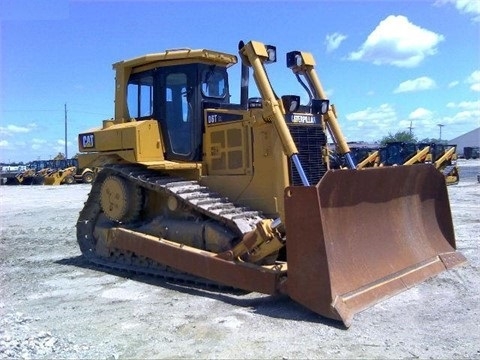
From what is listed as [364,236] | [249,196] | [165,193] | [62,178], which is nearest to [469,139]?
[62,178]

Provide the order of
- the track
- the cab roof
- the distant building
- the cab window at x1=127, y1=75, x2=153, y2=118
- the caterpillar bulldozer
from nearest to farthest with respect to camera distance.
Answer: the caterpillar bulldozer < the track < the cab roof < the cab window at x1=127, y1=75, x2=153, y2=118 < the distant building

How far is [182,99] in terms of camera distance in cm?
766

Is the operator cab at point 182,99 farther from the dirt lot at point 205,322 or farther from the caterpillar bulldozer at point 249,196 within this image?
the dirt lot at point 205,322

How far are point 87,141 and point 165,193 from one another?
2281mm

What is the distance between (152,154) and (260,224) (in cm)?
269

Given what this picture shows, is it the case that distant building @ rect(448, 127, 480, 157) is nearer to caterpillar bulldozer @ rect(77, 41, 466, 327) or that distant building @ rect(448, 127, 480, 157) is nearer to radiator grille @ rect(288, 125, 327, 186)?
caterpillar bulldozer @ rect(77, 41, 466, 327)

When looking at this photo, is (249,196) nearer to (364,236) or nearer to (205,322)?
(364,236)

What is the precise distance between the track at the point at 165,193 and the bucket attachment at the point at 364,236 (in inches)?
41.2

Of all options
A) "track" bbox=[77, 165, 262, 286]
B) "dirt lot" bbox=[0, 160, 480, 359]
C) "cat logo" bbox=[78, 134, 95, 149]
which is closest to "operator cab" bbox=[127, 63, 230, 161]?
"track" bbox=[77, 165, 262, 286]

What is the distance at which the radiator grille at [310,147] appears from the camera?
682cm

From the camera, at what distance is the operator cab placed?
7.56m

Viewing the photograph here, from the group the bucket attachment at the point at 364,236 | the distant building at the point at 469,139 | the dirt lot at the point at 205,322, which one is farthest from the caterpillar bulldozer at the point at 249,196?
the distant building at the point at 469,139

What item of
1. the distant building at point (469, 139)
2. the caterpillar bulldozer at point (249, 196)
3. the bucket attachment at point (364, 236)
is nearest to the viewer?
the bucket attachment at point (364, 236)

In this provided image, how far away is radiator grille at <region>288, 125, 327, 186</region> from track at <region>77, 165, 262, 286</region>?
90 centimetres
